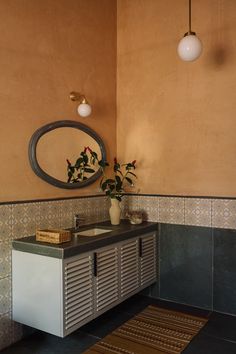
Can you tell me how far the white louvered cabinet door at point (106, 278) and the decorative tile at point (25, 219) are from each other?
551mm

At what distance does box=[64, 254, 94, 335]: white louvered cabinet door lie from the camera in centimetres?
225

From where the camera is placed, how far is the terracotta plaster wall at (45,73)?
2.49m

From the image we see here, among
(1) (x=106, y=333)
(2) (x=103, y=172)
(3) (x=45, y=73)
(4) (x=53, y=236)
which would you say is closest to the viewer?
(4) (x=53, y=236)

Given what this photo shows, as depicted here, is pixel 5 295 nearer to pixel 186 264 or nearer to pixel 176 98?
pixel 186 264

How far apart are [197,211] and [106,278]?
110 centimetres

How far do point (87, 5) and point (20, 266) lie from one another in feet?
8.19

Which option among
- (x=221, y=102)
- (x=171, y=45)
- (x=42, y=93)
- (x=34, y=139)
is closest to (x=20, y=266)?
(x=34, y=139)

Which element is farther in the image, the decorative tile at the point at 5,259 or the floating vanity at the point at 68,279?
the decorative tile at the point at 5,259

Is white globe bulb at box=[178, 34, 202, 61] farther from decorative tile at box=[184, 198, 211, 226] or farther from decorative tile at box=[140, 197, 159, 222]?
decorative tile at box=[140, 197, 159, 222]

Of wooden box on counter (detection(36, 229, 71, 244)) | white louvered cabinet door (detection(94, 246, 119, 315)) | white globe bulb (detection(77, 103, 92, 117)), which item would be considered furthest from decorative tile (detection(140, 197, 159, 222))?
wooden box on counter (detection(36, 229, 71, 244))

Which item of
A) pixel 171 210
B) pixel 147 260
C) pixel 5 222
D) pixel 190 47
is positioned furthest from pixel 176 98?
pixel 5 222

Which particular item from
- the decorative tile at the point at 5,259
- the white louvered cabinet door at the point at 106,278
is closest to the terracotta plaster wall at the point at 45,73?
the decorative tile at the point at 5,259

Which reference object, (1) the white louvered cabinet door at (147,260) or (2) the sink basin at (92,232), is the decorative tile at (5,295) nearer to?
(2) the sink basin at (92,232)

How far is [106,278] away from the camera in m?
2.64
